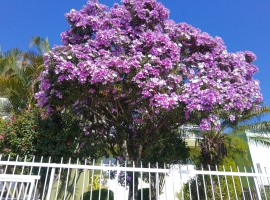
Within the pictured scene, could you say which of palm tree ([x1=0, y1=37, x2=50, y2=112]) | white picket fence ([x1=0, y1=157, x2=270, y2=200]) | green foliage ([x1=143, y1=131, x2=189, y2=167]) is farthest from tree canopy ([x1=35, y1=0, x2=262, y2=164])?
green foliage ([x1=143, y1=131, x2=189, y2=167])

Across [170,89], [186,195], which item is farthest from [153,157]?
[170,89]

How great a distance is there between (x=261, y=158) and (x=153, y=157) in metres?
8.55

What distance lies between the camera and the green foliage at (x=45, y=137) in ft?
22.4

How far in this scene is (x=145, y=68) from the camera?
18.2 feet

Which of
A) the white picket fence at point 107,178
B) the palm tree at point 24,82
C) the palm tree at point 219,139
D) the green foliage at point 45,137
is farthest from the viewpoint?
the palm tree at point 219,139

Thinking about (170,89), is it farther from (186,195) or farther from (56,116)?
(186,195)

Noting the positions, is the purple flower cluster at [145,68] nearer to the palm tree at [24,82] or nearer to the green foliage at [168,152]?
the palm tree at [24,82]

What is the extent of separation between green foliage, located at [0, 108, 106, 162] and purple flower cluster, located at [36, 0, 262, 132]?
1.05 m

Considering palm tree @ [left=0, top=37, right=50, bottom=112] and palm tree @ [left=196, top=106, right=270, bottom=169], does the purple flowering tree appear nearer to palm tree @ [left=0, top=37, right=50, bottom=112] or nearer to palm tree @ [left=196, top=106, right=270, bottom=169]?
palm tree @ [left=0, top=37, right=50, bottom=112]

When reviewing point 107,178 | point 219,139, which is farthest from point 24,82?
point 219,139

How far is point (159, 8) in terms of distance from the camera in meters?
7.04

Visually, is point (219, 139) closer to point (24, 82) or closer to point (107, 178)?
point (107, 178)

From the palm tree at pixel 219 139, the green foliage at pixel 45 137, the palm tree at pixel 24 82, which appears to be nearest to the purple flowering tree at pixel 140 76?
the green foliage at pixel 45 137

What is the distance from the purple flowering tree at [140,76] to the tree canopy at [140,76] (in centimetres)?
2
